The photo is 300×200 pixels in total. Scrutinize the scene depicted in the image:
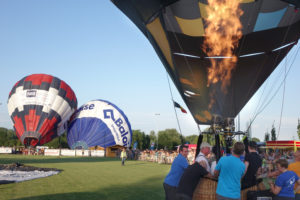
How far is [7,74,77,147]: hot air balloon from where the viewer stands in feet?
102

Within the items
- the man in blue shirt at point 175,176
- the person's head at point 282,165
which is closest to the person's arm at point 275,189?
the person's head at point 282,165

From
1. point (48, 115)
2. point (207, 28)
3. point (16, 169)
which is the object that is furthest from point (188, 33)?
point (48, 115)

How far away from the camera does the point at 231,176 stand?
3.74m

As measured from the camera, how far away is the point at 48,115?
1236 inches

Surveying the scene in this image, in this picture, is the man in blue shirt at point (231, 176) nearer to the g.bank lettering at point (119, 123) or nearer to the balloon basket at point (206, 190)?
the balloon basket at point (206, 190)

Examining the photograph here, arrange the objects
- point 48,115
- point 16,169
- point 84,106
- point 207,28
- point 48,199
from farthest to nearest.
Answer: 1. point 84,106
2. point 48,115
3. point 16,169
4. point 207,28
5. point 48,199

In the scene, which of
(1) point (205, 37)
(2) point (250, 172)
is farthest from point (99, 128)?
(2) point (250, 172)

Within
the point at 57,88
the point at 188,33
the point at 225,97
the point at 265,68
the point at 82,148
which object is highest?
the point at 57,88

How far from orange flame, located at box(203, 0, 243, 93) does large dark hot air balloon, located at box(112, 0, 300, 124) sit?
116mm

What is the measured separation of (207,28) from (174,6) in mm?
1470

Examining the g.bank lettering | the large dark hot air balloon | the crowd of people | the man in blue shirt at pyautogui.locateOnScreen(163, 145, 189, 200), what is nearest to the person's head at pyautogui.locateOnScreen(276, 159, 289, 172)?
the crowd of people

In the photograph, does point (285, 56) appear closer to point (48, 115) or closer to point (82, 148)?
point (48, 115)

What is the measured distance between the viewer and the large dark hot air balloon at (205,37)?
7.44 m

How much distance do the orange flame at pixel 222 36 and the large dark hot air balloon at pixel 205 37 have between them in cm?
12
